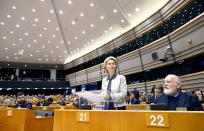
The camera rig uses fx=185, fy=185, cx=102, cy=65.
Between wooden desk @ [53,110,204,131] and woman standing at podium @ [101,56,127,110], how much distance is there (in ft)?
0.90

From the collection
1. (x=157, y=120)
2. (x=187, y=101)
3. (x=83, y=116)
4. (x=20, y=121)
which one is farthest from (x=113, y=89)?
(x=20, y=121)

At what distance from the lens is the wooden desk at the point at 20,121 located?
4.35m

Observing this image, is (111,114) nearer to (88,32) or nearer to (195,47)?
(195,47)

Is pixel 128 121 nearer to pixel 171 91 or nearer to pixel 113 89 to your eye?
pixel 113 89

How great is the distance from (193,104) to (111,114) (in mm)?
1145

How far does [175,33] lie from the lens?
9.60m

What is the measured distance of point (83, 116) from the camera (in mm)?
1891

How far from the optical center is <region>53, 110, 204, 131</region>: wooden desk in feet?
3.66

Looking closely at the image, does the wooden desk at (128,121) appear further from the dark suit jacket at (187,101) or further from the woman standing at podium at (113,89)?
the dark suit jacket at (187,101)

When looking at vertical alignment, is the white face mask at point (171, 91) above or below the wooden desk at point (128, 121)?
above

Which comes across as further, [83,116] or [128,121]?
[83,116]

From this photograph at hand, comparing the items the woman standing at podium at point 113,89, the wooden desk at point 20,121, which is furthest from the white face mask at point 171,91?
the wooden desk at point 20,121

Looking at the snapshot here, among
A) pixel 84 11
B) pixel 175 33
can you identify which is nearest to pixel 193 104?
pixel 175 33

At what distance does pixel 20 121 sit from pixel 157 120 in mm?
3975
